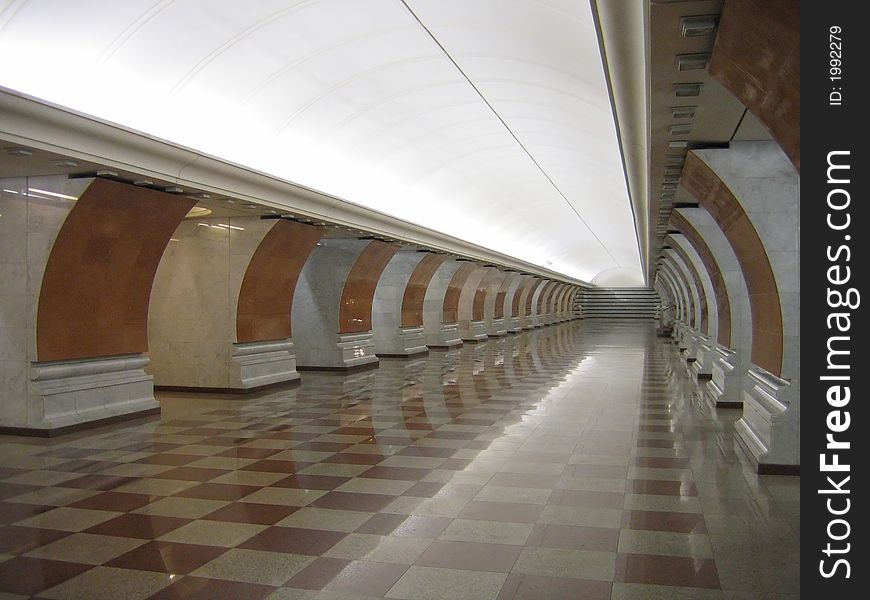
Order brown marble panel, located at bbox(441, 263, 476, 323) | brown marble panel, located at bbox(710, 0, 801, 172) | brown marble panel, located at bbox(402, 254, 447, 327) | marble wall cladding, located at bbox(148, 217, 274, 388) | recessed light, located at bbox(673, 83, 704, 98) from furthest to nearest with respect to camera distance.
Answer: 1. brown marble panel, located at bbox(441, 263, 476, 323)
2. brown marble panel, located at bbox(402, 254, 447, 327)
3. marble wall cladding, located at bbox(148, 217, 274, 388)
4. recessed light, located at bbox(673, 83, 704, 98)
5. brown marble panel, located at bbox(710, 0, 801, 172)

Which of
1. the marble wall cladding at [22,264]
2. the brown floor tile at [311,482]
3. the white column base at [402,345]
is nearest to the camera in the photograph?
the brown floor tile at [311,482]

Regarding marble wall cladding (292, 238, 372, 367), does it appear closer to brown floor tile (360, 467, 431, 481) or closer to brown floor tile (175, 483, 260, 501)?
brown floor tile (360, 467, 431, 481)

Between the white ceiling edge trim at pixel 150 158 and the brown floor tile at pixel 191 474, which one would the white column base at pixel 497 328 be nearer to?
the white ceiling edge trim at pixel 150 158

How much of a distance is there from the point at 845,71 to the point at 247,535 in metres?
4.83

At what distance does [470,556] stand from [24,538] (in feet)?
10.9

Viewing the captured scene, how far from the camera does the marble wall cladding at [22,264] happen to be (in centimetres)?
998

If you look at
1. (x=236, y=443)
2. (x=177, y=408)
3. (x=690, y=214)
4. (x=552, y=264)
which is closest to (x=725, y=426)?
(x=690, y=214)

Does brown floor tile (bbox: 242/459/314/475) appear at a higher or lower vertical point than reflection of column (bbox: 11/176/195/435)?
lower

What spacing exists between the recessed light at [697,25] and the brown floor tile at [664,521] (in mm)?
3548

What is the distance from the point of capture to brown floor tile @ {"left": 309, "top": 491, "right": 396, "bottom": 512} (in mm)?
6340

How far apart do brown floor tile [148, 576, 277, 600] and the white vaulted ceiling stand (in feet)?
19.3

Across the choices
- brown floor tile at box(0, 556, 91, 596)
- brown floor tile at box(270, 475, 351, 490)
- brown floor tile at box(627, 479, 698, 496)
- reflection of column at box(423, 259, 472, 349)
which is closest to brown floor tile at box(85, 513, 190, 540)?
brown floor tile at box(0, 556, 91, 596)

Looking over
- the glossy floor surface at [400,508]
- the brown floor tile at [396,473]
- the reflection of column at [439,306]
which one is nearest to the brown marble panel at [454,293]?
the reflection of column at [439,306]

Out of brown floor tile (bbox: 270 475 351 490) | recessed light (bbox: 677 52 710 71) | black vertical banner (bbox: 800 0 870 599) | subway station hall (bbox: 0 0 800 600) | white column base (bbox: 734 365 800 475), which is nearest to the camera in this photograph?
black vertical banner (bbox: 800 0 870 599)
